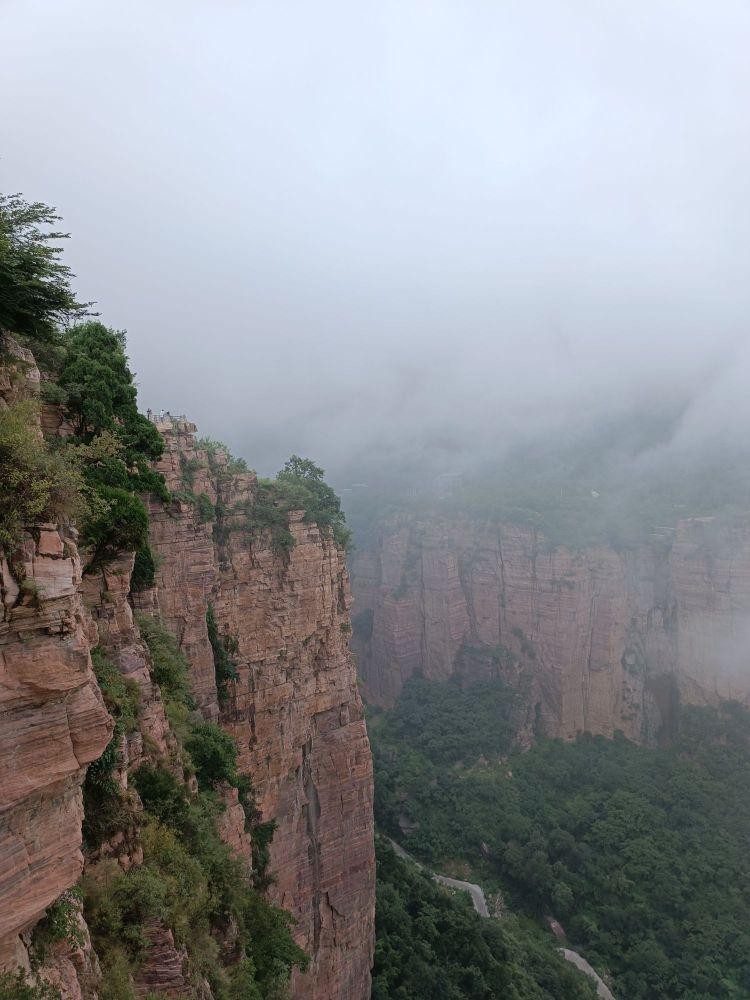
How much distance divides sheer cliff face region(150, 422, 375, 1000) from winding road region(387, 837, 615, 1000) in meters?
15.0

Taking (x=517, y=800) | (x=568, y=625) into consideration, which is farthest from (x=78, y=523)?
(x=568, y=625)

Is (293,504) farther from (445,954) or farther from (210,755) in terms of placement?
(445,954)

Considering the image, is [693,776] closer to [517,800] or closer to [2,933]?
[517,800]

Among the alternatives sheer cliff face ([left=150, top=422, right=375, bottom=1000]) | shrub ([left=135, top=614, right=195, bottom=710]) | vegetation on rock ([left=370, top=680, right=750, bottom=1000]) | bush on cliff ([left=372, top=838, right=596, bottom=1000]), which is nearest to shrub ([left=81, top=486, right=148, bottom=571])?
shrub ([left=135, top=614, right=195, bottom=710])

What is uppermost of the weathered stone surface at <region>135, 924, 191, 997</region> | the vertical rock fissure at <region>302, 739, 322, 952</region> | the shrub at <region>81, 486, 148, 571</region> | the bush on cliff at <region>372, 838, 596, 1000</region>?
the shrub at <region>81, 486, 148, 571</region>

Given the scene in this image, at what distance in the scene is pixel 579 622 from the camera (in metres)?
64.8

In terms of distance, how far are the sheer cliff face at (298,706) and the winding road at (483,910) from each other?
15.0m

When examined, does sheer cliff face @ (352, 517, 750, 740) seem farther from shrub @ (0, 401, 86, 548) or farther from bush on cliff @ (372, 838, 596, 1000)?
shrub @ (0, 401, 86, 548)

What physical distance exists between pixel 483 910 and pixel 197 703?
30215mm

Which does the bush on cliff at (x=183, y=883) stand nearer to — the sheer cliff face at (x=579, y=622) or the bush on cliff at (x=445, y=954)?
the bush on cliff at (x=445, y=954)

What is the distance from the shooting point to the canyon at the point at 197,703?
23.4 feet

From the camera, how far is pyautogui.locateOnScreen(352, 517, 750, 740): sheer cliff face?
6047cm

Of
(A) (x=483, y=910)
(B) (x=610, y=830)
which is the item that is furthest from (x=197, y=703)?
(B) (x=610, y=830)

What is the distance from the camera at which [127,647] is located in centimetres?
1248
